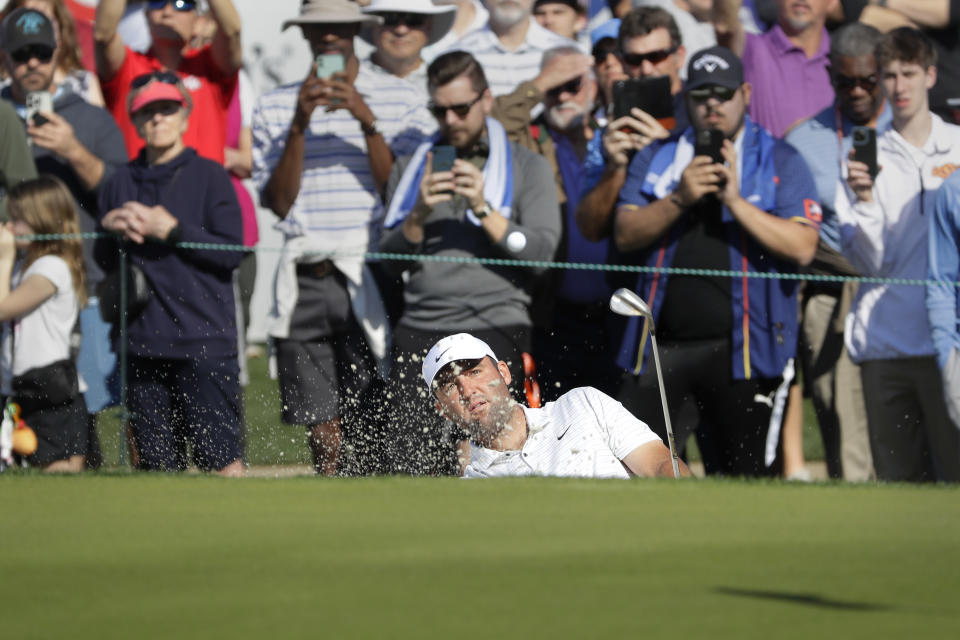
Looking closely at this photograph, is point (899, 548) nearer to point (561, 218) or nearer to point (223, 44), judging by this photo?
point (561, 218)

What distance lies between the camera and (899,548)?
372 centimetres

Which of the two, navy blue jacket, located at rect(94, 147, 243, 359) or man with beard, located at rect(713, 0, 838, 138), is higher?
man with beard, located at rect(713, 0, 838, 138)

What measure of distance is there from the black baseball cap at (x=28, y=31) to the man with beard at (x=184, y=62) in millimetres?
289

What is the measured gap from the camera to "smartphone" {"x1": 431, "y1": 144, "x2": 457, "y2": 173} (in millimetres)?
7492

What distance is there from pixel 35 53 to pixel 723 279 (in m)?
3.64

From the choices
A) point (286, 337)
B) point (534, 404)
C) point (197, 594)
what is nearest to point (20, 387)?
point (286, 337)

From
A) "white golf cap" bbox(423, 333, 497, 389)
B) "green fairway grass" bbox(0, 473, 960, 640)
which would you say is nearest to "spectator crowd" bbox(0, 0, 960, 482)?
"white golf cap" bbox(423, 333, 497, 389)

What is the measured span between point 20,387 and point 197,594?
4892 mm

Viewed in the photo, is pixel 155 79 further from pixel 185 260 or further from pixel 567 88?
pixel 567 88

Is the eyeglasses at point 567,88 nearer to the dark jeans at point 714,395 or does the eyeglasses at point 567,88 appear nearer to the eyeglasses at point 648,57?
the eyeglasses at point 648,57

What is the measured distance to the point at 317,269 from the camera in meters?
7.88

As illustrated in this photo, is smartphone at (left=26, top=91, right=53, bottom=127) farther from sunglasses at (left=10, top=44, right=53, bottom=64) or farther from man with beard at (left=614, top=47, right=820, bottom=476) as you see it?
man with beard at (left=614, top=47, right=820, bottom=476)

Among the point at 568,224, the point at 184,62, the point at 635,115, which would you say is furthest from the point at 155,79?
the point at 635,115

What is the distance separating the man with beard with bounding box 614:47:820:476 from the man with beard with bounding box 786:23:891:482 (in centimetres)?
28
